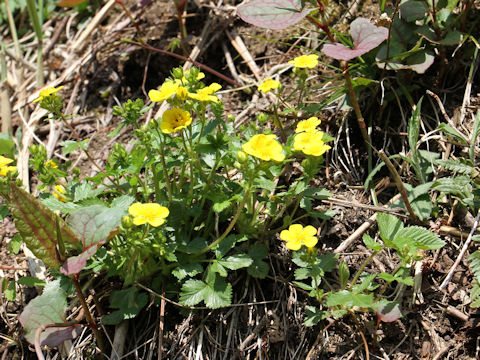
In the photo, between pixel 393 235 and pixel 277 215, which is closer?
pixel 393 235

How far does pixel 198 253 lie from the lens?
6.02 feet

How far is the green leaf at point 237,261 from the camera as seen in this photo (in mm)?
1760

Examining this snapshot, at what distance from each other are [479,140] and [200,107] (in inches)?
51.8

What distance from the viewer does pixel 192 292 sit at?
1760 millimetres

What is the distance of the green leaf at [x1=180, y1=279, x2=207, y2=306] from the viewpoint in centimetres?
174

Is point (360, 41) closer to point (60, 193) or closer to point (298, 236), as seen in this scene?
point (298, 236)

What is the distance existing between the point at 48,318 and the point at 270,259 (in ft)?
3.02

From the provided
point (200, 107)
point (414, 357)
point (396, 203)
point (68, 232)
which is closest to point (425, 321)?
point (414, 357)

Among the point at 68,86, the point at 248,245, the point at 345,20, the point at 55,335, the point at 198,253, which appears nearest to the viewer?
the point at 55,335

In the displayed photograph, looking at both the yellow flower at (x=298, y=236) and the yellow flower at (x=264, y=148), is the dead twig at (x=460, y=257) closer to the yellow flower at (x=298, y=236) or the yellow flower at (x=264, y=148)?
the yellow flower at (x=298, y=236)

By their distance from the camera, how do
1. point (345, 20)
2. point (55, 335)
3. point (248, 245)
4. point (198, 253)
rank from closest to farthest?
point (55, 335)
point (198, 253)
point (248, 245)
point (345, 20)

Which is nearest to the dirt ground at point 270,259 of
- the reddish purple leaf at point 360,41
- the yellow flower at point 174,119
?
the reddish purple leaf at point 360,41

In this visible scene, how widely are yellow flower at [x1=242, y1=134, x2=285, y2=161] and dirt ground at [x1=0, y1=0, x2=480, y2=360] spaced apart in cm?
61

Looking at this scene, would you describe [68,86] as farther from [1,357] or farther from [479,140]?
[479,140]
